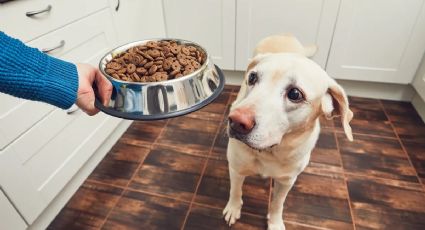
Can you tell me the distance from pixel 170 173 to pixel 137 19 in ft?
3.54

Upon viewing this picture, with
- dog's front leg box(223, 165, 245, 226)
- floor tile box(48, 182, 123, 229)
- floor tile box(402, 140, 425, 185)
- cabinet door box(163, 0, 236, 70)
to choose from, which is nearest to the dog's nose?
dog's front leg box(223, 165, 245, 226)

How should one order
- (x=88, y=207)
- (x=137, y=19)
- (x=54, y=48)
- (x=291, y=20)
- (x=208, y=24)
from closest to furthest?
1. (x=54, y=48)
2. (x=88, y=207)
3. (x=137, y=19)
4. (x=291, y=20)
5. (x=208, y=24)

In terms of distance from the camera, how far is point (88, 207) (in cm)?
146

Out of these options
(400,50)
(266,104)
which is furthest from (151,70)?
(400,50)

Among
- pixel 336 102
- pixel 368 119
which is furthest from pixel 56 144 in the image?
pixel 368 119

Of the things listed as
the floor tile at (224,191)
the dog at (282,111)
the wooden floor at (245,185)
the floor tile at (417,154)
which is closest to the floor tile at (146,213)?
the wooden floor at (245,185)

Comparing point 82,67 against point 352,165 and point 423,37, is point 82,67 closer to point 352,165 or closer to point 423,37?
point 352,165

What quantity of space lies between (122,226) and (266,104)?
1022 mm

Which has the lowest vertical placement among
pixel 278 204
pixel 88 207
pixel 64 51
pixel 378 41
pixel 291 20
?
pixel 88 207

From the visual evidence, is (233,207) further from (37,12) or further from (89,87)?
(37,12)

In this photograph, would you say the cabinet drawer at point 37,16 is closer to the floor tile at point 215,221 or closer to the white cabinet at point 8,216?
the white cabinet at point 8,216

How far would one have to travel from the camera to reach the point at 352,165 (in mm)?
1648

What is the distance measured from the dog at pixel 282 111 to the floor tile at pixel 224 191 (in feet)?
1.35

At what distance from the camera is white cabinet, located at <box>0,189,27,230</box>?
1093 mm
